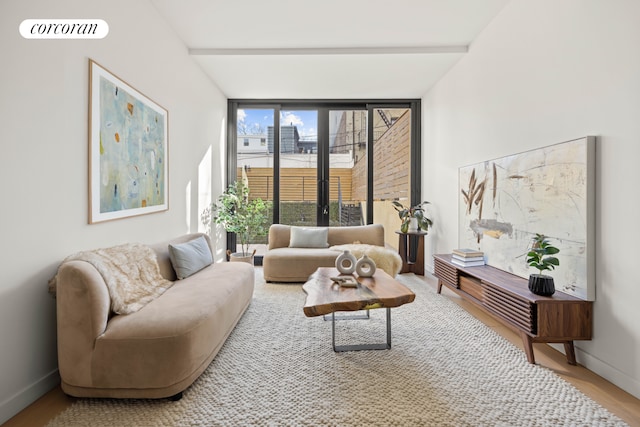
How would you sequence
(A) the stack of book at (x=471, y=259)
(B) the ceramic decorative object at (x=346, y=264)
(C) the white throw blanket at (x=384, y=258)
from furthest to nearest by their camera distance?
(C) the white throw blanket at (x=384, y=258) < (A) the stack of book at (x=471, y=259) < (B) the ceramic decorative object at (x=346, y=264)

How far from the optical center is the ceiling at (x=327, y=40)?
2943 millimetres

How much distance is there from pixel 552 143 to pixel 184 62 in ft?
12.1

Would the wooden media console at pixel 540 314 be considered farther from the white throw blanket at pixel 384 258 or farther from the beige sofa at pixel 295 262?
the beige sofa at pixel 295 262

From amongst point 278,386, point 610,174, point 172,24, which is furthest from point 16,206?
point 610,174

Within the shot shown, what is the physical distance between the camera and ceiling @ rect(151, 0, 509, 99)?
2.94m

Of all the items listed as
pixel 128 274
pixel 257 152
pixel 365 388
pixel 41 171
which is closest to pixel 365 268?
pixel 365 388

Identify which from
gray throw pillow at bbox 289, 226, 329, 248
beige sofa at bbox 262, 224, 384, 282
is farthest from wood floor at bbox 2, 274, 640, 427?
gray throw pillow at bbox 289, 226, 329, 248

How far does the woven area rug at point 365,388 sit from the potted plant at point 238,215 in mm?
2219

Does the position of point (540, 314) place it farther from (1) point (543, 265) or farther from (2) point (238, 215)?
(2) point (238, 215)

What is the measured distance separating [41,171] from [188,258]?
1292mm

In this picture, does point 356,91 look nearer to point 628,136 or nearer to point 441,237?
point 441,237

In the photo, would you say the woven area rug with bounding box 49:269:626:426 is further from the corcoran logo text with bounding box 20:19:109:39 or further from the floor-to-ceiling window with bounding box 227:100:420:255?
the floor-to-ceiling window with bounding box 227:100:420:255

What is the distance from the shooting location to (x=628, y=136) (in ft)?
5.78

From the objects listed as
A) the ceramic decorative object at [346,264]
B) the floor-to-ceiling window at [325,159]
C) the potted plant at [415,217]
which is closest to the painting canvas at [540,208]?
the potted plant at [415,217]
